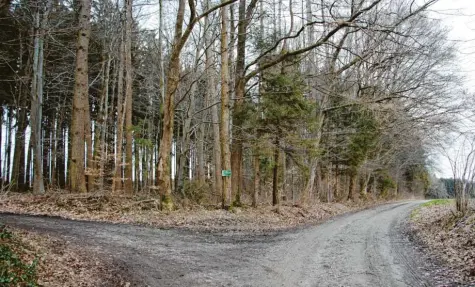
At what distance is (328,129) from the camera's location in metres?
25.0

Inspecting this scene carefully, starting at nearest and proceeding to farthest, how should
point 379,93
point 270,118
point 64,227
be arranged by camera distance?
1. point 64,227
2. point 270,118
3. point 379,93

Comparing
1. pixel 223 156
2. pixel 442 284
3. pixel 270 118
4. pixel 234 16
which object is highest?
pixel 234 16

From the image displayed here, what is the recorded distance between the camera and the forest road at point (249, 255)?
5.92m

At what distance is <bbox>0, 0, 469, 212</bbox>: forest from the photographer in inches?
550

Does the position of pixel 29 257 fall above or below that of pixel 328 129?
below

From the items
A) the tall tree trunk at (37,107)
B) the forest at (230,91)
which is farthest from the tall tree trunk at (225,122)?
the tall tree trunk at (37,107)

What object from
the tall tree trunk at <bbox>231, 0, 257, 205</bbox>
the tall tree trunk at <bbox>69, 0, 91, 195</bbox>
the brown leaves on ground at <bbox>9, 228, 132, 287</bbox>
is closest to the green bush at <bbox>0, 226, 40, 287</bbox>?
the brown leaves on ground at <bbox>9, 228, 132, 287</bbox>

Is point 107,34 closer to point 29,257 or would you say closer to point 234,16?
point 234,16

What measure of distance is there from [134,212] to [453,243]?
932 centimetres

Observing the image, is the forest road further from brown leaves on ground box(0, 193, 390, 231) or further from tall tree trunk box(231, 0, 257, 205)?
tall tree trunk box(231, 0, 257, 205)

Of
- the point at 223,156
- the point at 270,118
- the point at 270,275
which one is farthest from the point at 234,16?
the point at 270,275

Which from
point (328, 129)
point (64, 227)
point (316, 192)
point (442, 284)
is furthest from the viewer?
point (316, 192)

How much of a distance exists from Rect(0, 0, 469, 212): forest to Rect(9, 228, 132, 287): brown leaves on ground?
4269 mm

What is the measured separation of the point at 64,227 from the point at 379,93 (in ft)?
61.0
